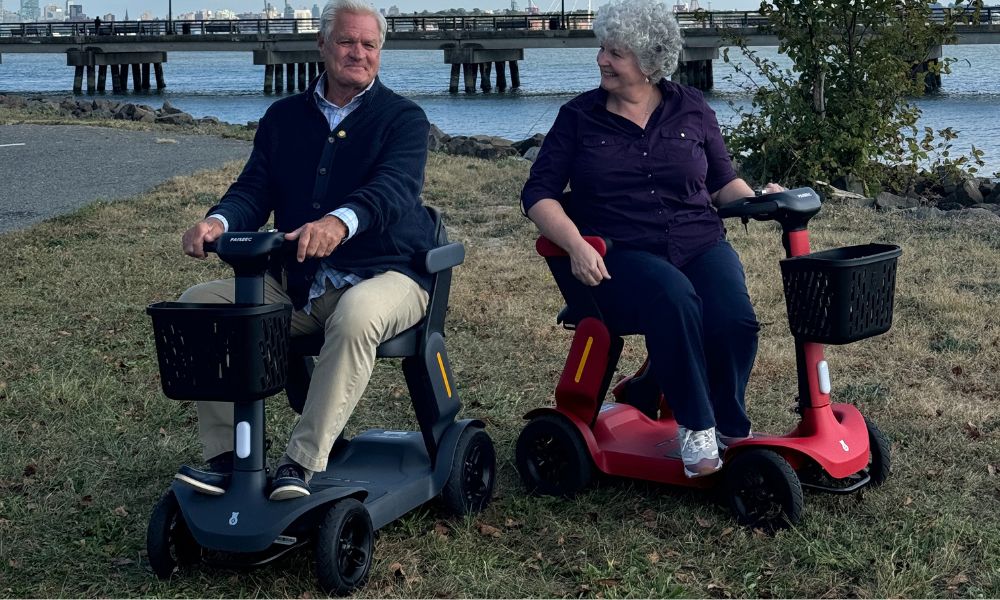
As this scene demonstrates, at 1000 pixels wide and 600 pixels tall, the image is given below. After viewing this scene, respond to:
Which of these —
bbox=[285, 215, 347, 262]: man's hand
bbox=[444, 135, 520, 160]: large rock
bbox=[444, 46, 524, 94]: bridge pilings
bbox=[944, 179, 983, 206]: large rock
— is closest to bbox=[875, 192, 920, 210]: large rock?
bbox=[944, 179, 983, 206]: large rock

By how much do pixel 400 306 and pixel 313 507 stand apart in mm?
671

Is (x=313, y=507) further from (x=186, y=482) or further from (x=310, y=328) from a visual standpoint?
(x=310, y=328)

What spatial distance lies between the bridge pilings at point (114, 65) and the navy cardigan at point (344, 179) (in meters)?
58.2

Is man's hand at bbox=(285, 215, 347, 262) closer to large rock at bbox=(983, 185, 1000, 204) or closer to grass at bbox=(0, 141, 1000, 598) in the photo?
grass at bbox=(0, 141, 1000, 598)

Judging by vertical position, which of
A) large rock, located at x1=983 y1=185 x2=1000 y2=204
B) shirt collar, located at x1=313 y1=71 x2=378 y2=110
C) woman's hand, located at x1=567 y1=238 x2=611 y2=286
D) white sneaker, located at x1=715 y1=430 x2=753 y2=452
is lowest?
white sneaker, located at x1=715 y1=430 x2=753 y2=452

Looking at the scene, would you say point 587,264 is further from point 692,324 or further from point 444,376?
point 444,376

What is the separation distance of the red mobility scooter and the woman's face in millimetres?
534

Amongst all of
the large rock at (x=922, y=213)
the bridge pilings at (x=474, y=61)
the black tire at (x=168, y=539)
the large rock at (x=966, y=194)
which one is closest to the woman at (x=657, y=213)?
the black tire at (x=168, y=539)

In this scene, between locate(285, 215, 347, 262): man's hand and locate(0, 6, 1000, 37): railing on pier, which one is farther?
locate(0, 6, 1000, 37): railing on pier

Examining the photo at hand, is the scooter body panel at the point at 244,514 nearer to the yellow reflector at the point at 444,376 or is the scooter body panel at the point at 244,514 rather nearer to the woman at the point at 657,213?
the yellow reflector at the point at 444,376

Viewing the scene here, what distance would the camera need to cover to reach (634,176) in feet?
12.9

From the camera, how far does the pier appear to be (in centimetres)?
5538

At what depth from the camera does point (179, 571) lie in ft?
11.0

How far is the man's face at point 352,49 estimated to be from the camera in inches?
147
